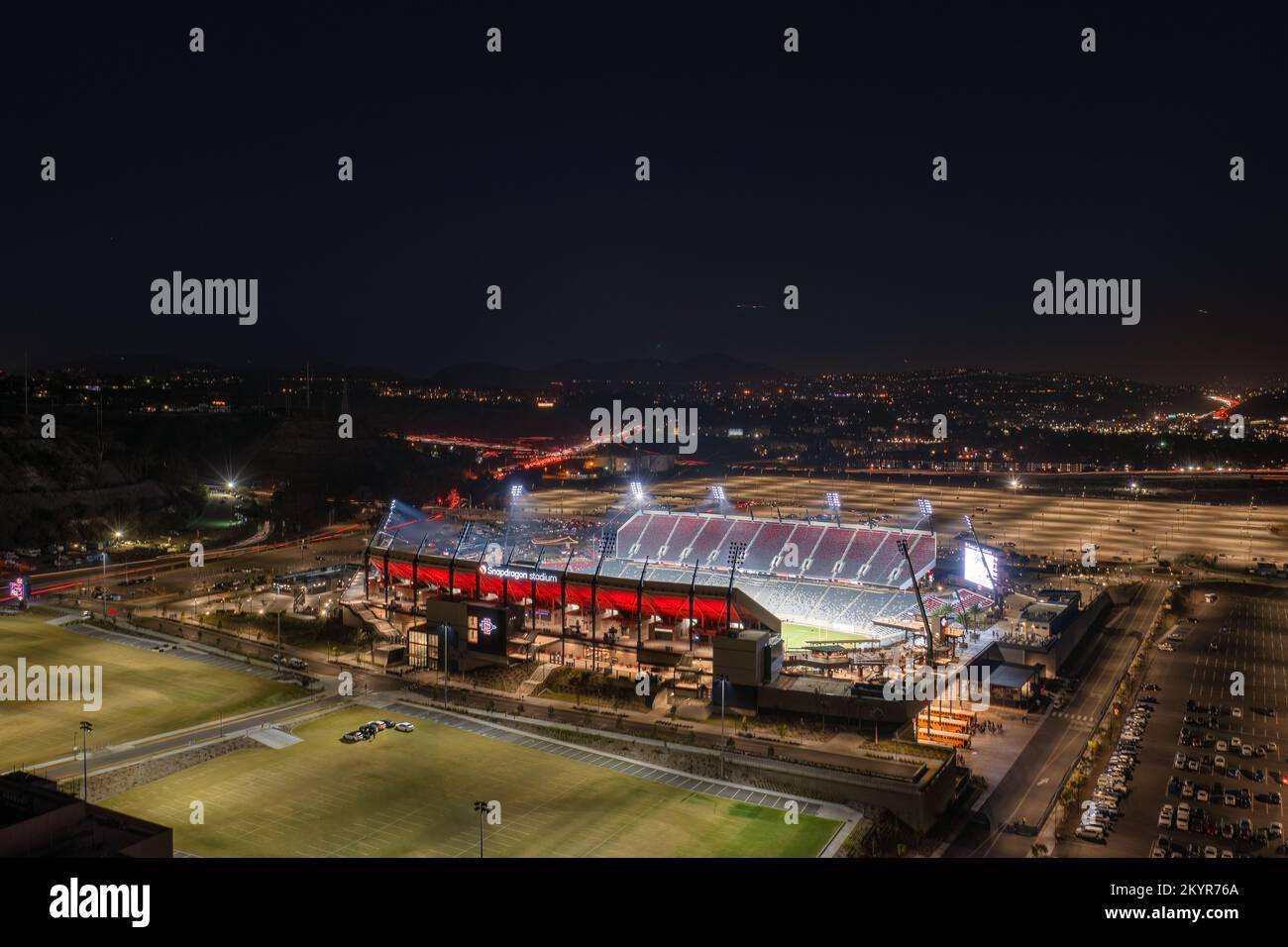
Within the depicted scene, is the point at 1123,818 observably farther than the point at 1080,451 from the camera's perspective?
No

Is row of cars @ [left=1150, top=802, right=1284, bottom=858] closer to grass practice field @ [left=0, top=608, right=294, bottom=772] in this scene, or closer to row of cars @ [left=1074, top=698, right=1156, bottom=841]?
row of cars @ [left=1074, top=698, right=1156, bottom=841]

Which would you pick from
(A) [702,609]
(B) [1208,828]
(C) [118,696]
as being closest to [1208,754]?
(B) [1208,828]

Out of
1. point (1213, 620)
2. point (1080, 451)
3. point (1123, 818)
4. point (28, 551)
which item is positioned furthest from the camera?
point (1080, 451)

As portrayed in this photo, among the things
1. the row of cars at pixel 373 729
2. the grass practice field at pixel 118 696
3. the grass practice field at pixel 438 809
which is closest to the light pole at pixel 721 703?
the grass practice field at pixel 438 809

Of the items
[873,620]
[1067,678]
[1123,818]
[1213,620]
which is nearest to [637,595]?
[873,620]

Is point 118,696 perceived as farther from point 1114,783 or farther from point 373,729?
point 1114,783

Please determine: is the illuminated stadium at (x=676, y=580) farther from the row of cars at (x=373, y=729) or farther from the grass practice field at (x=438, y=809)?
the grass practice field at (x=438, y=809)

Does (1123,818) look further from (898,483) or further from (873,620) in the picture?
(898,483)
